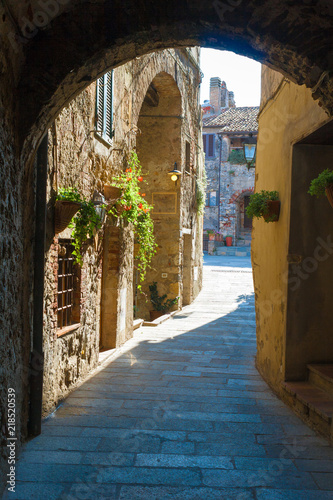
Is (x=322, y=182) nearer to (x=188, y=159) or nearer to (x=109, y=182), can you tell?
(x=109, y=182)

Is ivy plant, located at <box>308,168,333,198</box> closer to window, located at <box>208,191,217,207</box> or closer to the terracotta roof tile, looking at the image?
the terracotta roof tile

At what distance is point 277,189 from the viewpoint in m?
5.53

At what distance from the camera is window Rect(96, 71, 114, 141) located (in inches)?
239

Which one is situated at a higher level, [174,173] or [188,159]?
[188,159]

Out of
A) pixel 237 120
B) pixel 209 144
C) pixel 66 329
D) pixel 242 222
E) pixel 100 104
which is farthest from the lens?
pixel 209 144

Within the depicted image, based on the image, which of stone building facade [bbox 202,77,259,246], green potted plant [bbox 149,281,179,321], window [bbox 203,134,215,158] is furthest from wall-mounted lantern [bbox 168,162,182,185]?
window [bbox 203,134,215,158]

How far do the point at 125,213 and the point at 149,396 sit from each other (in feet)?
8.88

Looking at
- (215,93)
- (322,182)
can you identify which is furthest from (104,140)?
(215,93)

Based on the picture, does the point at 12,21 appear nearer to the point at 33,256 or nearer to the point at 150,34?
the point at 150,34

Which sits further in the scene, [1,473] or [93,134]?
[93,134]

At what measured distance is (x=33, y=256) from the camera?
389cm

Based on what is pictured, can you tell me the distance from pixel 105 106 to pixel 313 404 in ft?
14.4

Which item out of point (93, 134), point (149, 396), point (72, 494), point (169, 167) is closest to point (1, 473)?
point (72, 494)

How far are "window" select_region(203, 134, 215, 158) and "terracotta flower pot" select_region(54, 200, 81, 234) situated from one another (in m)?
26.4
